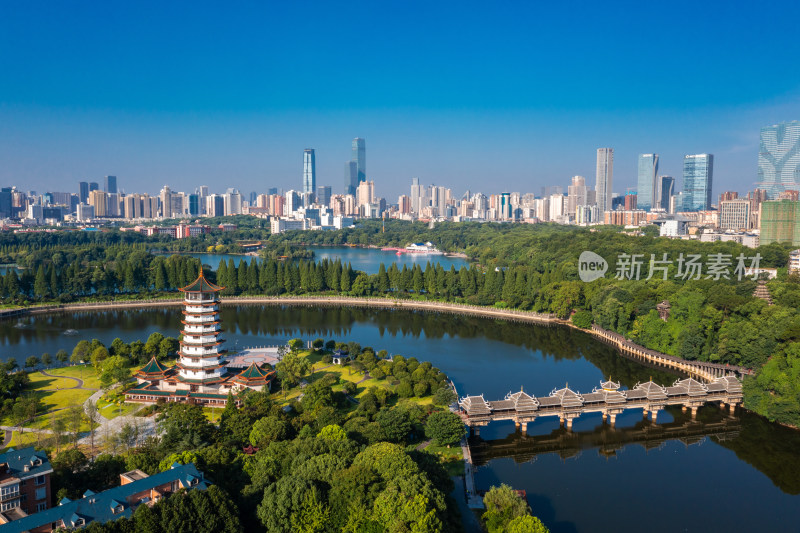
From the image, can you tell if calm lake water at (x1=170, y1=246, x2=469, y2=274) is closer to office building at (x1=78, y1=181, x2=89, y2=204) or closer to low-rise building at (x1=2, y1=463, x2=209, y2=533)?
low-rise building at (x1=2, y1=463, x2=209, y2=533)

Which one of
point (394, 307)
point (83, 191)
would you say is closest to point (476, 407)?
point (394, 307)

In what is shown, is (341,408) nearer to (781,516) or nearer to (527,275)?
(781,516)

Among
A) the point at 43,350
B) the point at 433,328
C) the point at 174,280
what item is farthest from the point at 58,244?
the point at 433,328

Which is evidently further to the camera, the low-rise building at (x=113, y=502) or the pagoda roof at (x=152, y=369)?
the pagoda roof at (x=152, y=369)

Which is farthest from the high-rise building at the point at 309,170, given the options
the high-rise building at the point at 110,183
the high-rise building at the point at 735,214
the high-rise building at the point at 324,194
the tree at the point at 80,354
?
the tree at the point at 80,354

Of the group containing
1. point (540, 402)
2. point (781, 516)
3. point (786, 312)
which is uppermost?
point (786, 312)

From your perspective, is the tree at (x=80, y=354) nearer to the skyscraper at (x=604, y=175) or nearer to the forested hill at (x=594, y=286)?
the forested hill at (x=594, y=286)
